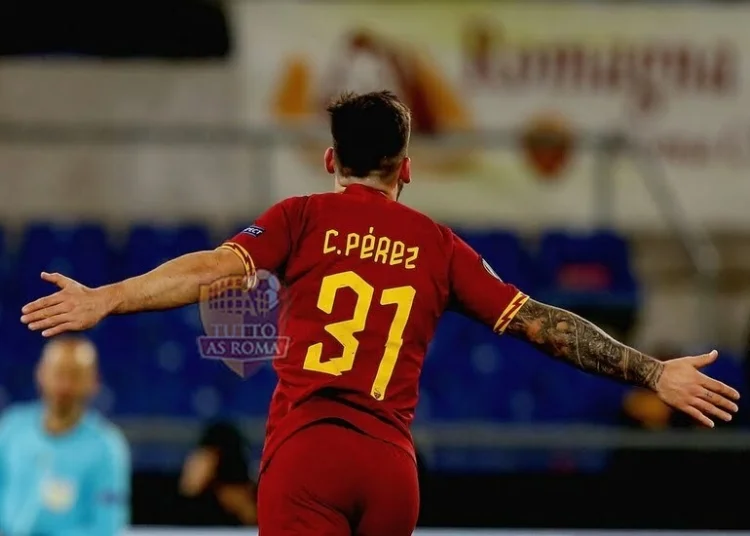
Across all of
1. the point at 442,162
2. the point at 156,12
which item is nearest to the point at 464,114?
the point at 442,162

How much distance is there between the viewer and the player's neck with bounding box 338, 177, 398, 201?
3.56 meters

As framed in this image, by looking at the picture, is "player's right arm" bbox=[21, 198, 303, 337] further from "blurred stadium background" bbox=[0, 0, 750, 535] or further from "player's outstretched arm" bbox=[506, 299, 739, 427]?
"blurred stadium background" bbox=[0, 0, 750, 535]

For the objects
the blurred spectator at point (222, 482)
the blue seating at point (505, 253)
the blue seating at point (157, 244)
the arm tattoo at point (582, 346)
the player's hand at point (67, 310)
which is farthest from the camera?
the blue seating at point (505, 253)

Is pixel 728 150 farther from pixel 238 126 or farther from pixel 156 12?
pixel 156 12

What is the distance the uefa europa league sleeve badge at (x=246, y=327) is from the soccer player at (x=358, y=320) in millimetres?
71

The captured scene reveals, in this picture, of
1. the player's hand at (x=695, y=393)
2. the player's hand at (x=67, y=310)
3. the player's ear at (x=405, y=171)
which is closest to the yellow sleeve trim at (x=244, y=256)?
the player's hand at (x=67, y=310)

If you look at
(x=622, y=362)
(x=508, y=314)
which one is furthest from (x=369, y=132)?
(x=622, y=362)

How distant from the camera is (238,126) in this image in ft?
35.8

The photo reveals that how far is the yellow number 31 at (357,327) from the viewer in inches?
133

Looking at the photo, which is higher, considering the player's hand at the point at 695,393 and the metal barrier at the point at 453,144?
the player's hand at the point at 695,393

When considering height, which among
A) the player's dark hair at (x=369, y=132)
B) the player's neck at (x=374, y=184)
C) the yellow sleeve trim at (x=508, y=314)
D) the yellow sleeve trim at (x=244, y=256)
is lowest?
the yellow sleeve trim at (x=508, y=314)

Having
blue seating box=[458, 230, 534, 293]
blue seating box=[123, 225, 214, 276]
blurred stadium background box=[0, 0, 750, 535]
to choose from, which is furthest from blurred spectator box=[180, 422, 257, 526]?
blue seating box=[458, 230, 534, 293]

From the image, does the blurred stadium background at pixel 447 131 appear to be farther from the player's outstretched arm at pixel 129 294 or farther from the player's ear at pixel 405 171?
the player's outstretched arm at pixel 129 294

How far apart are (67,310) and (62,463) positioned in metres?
3.57
